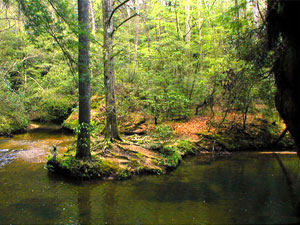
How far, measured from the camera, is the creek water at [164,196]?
5.56m

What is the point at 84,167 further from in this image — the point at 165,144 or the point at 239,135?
the point at 239,135

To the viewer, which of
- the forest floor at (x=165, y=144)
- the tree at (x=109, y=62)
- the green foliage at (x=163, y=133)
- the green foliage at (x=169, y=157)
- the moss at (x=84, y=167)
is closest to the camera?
the moss at (x=84, y=167)

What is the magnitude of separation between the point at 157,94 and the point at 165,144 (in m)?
4.74

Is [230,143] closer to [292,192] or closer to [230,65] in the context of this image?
[230,65]

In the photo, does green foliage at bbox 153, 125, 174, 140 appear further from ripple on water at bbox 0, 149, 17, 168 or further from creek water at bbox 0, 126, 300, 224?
ripple on water at bbox 0, 149, 17, 168

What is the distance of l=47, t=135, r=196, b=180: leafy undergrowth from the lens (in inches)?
332

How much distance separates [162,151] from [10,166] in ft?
21.8

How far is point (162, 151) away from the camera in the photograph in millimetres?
10531

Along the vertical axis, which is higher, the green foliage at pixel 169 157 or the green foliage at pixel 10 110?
the green foliage at pixel 10 110

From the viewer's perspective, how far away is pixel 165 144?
1127 cm

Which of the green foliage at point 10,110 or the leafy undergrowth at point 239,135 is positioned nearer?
the leafy undergrowth at point 239,135

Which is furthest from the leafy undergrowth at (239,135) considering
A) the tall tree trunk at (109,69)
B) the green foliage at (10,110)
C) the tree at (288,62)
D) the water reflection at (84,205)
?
the green foliage at (10,110)

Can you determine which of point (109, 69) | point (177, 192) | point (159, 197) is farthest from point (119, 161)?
point (109, 69)

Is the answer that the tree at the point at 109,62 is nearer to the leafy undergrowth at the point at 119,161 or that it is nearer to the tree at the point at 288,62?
the leafy undergrowth at the point at 119,161
